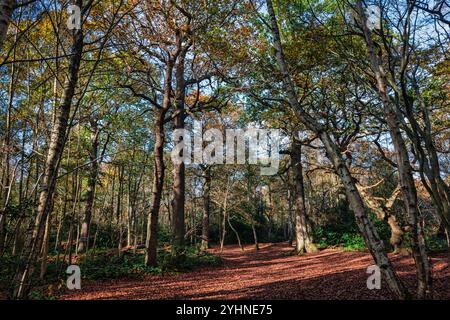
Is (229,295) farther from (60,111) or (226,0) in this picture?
(226,0)

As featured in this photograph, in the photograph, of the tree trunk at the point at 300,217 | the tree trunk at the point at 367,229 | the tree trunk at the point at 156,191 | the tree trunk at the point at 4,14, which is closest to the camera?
the tree trunk at the point at 4,14

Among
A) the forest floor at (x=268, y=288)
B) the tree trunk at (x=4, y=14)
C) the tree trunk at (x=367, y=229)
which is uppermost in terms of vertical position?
the tree trunk at (x=4, y=14)

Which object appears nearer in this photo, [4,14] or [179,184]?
[4,14]

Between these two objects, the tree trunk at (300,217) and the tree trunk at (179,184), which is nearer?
the tree trunk at (179,184)

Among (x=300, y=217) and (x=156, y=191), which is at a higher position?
(x=156, y=191)

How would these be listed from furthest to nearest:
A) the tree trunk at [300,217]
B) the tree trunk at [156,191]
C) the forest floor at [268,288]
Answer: the tree trunk at [300,217], the tree trunk at [156,191], the forest floor at [268,288]

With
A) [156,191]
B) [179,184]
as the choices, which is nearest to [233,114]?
[179,184]

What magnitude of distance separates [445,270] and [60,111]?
354 inches

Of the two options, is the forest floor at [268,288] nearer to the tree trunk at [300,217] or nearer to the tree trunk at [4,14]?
the tree trunk at [4,14]

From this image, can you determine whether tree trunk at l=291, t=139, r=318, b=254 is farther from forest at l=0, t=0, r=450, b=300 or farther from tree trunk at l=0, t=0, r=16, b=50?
tree trunk at l=0, t=0, r=16, b=50

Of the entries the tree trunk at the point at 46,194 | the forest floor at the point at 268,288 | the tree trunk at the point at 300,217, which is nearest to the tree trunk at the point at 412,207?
the forest floor at the point at 268,288

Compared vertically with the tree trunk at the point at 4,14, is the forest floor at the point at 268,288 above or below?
below

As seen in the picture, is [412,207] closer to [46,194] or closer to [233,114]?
[46,194]
